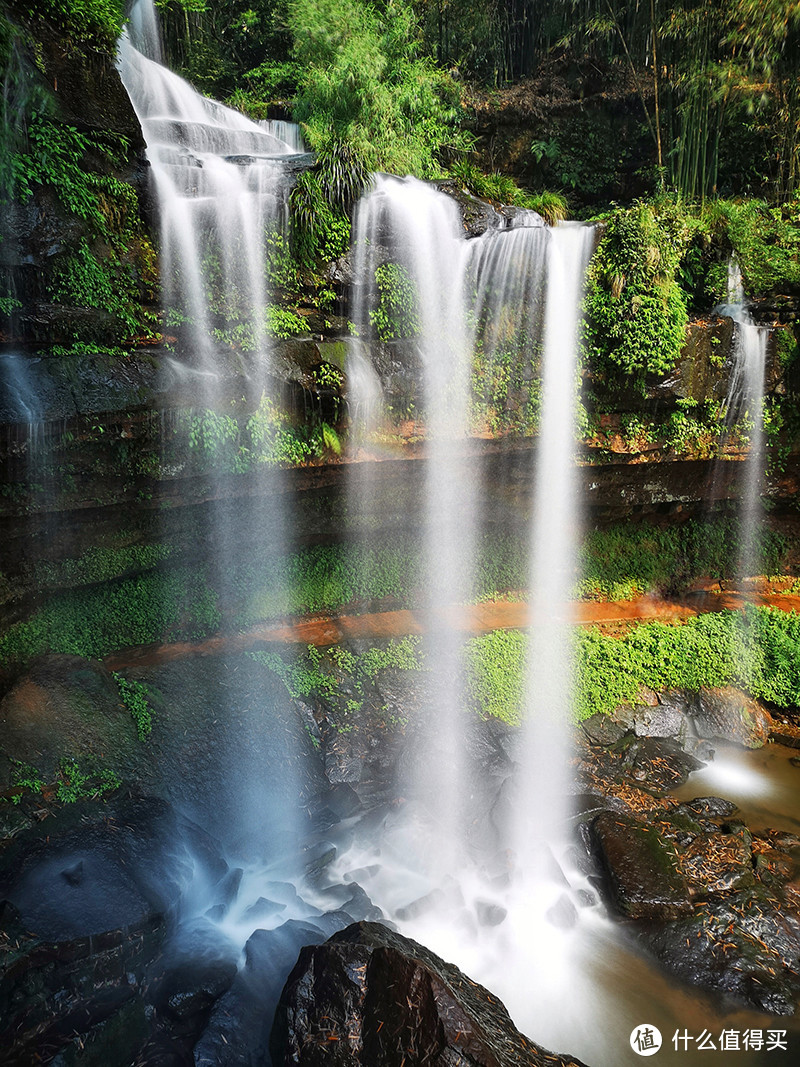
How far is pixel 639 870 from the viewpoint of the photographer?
5.68 metres

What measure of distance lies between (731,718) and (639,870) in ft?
12.3

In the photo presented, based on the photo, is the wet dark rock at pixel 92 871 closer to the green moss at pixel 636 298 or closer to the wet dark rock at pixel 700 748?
the wet dark rock at pixel 700 748

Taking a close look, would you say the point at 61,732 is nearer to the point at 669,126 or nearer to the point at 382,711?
the point at 382,711

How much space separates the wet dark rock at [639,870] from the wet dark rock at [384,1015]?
199 cm

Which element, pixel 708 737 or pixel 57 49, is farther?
pixel 708 737

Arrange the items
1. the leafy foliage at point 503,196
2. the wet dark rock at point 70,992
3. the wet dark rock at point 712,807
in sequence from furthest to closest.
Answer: the leafy foliage at point 503,196, the wet dark rock at point 712,807, the wet dark rock at point 70,992

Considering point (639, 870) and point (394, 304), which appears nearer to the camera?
point (639, 870)

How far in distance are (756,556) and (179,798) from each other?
9.77m

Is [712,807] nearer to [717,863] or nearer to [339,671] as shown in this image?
[717,863]

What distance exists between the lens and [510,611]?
9406 millimetres

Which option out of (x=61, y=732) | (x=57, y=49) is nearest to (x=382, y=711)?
(x=61, y=732)

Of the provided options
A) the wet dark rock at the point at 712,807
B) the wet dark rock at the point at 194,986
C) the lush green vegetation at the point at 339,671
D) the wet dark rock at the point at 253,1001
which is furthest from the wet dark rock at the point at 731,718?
the wet dark rock at the point at 194,986

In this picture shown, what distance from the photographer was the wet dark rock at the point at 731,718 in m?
8.28

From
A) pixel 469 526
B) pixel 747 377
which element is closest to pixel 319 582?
pixel 469 526
